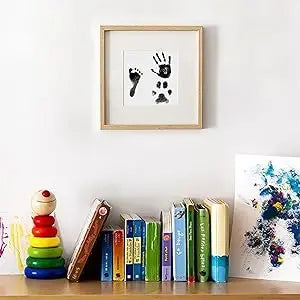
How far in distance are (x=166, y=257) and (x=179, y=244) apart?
5 cm

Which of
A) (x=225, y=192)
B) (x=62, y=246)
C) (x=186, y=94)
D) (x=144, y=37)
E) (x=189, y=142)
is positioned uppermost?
(x=144, y=37)

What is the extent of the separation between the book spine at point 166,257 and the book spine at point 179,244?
14 millimetres

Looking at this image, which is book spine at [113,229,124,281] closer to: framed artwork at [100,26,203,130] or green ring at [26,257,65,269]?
green ring at [26,257,65,269]

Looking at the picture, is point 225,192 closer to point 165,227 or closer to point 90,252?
point 165,227

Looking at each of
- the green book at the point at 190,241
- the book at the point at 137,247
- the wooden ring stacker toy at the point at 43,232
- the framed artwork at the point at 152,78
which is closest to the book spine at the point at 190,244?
the green book at the point at 190,241

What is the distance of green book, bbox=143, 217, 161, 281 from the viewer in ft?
6.38

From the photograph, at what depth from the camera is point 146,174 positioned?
6.73 feet

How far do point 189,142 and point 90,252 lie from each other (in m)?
0.40

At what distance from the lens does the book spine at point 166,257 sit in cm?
195

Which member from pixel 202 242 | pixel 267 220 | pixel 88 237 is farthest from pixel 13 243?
pixel 267 220

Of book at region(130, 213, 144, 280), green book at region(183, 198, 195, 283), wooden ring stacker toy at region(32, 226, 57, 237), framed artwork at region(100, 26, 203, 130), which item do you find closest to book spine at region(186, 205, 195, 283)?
green book at region(183, 198, 195, 283)

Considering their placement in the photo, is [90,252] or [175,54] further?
[175,54]

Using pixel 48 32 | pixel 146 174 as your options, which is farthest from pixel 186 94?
pixel 48 32

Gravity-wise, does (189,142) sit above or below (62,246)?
above
